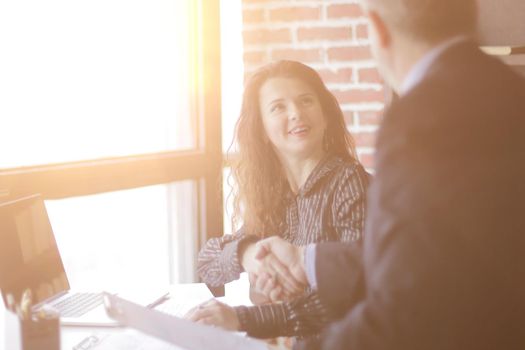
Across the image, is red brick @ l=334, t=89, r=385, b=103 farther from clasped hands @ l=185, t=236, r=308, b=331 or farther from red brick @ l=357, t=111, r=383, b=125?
clasped hands @ l=185, t=236, r=308, b=331

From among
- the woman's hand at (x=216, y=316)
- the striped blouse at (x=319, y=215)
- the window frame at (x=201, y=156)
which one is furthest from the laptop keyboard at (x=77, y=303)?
the window frame at (x=201, y=156)

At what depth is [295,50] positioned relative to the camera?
8.46 feet

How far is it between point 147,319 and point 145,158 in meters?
1.40

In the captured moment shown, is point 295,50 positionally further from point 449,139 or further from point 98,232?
point 449,139

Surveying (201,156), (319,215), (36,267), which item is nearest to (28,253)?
(36,267)

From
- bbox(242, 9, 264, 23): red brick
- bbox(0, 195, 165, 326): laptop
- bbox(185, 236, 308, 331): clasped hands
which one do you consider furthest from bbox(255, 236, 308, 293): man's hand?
bbox(242, 9, 264, 23): red brick

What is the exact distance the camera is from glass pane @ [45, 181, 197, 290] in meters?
2.11

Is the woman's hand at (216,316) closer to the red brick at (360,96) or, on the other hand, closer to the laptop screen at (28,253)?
the laptop screen at (28,253)

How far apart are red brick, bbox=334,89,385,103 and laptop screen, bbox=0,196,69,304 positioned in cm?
136

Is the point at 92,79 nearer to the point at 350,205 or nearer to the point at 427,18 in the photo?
the point at 350,205

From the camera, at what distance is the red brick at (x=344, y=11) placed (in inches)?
98.6

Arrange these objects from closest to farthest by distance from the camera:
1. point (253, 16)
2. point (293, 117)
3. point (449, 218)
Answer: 1. point (449, 218)
2. point (293, 117)
3. point (253, 16)

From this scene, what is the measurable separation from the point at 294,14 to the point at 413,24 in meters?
1.82

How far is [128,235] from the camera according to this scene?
2400mm
